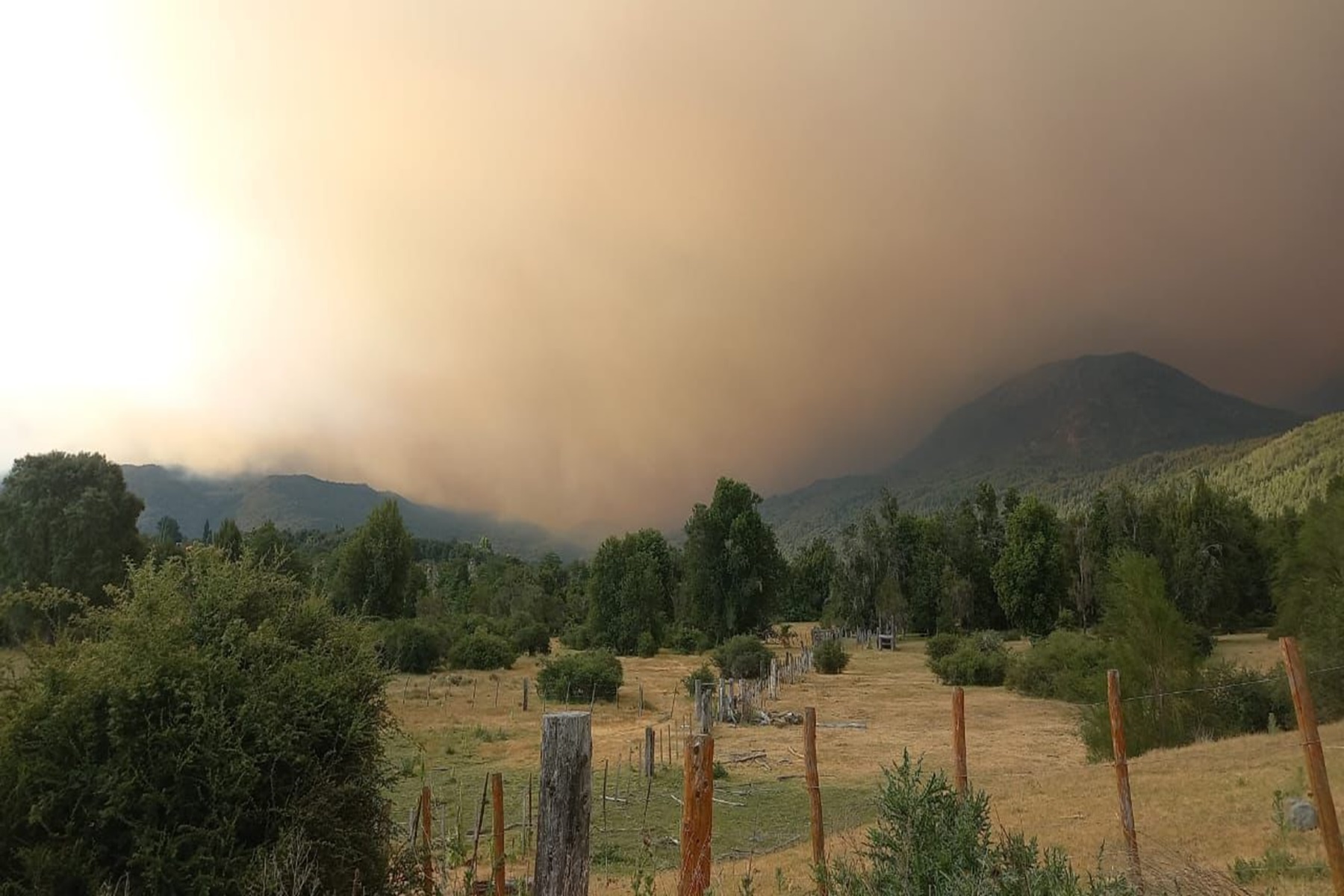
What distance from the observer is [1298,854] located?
906cm

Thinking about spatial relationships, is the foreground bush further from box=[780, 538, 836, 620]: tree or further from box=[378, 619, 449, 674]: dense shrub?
box=[780, 538, 836, 620]: tree

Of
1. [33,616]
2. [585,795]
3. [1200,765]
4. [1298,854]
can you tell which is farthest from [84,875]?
[33,616]

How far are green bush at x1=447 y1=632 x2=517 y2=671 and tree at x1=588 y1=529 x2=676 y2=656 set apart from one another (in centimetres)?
1524

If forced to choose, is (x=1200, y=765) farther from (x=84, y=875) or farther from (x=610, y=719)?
(x=610, y=719)

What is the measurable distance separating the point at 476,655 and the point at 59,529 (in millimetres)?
27823

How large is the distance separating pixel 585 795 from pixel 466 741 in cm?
2483

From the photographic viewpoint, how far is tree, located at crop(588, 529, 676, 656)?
66.7 metres

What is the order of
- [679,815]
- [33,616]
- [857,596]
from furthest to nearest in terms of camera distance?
[857,596]
[33,616]
[679,815]

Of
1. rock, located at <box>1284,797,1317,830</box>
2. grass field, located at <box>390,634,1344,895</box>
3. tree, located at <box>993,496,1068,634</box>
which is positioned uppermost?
tree, located at <box>993,496,1068,634</box>

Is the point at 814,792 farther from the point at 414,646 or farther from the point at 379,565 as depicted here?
the point at 379,565

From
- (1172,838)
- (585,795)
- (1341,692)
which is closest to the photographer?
(585,795)

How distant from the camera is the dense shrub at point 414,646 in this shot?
156 ft

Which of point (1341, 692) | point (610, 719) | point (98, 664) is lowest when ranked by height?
point (610, 719)

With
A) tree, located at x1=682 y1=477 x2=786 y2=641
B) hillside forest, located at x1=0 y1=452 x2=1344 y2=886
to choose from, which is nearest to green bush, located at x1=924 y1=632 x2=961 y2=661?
hillside forest, located at x1=0 y1=452 x2=1344 y2=886
